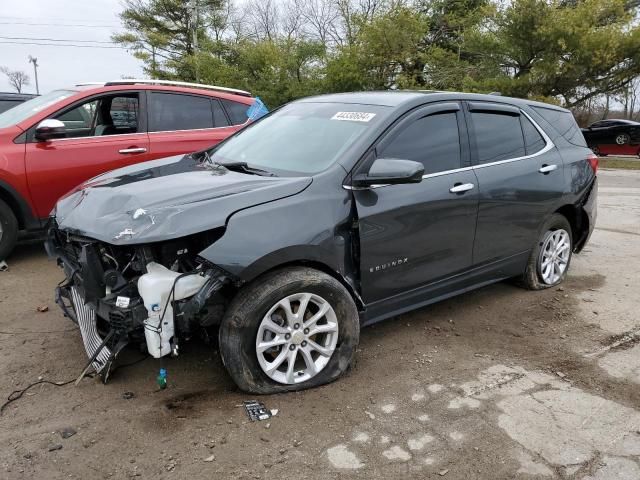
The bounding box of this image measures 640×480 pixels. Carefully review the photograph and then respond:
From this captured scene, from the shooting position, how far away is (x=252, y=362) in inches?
117

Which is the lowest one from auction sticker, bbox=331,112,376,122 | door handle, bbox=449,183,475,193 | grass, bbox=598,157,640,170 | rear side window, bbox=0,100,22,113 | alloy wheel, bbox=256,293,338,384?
alloy wheel, bbox=256,293,338,384

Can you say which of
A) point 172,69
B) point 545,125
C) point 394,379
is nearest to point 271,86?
point 172,69

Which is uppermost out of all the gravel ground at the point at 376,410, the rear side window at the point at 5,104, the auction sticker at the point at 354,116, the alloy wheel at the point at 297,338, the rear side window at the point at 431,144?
the rear side window at the point at 5,104

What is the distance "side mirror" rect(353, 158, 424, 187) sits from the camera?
3.19m

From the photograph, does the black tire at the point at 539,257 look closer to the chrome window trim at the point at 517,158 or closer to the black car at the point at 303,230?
the black car at the point at 303,230

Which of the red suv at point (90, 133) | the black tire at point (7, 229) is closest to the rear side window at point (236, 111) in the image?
the red suv at point (90, 133)

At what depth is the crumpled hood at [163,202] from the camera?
9.11 ft

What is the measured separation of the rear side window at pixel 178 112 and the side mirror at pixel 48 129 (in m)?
0.96

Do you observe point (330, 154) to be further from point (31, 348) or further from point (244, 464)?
point (31, 348)

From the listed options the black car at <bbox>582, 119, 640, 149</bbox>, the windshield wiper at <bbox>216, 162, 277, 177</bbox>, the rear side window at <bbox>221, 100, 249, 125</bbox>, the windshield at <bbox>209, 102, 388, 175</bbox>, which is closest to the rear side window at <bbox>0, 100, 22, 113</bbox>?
the rear side window at <bbox>221, 100, 249, 125</bbox>

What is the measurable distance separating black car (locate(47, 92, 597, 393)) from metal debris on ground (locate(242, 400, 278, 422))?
0.30 ft

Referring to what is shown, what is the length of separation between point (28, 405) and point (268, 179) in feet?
6.01

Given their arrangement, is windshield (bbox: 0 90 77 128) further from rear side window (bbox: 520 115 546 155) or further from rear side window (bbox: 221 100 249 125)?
rear side window (bbox: 520 115 546 155)

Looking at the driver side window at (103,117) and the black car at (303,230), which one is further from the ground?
the driver side window at (103,117)
